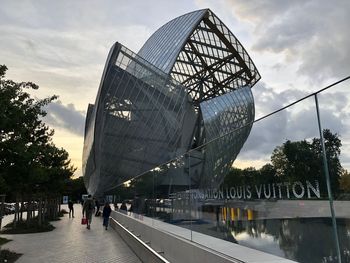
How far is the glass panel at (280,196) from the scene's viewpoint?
3365 millimetres

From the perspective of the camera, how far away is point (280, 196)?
3.82m

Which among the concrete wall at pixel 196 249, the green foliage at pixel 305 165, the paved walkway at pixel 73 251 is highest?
the green foliage at pixel 305 165

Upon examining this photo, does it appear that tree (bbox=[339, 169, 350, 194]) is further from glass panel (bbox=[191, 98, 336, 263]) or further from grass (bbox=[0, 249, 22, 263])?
grass (bbox=[0, 249, 22, 263])

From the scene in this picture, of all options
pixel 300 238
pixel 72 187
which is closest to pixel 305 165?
pixel 300 238

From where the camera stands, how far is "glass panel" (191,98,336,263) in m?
3.37

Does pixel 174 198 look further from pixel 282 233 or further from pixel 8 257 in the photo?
pixel 8 257

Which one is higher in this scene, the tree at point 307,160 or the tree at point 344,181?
the tree at point 307,160

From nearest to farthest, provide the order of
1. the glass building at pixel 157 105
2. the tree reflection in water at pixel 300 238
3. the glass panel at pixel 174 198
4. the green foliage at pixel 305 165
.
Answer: the green foliage at pixel 305 165 → the tree reflection in water at pixel 300 238 → the glass panel at pixel 174 198 → the glass building at pixel 157 105

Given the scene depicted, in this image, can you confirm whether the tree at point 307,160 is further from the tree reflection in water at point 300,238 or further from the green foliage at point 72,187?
the green foliage at point 72,187

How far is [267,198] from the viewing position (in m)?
4.09

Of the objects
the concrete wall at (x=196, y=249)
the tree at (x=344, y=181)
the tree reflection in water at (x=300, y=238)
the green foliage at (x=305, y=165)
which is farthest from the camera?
the concrete wall at (x=196, y=249)

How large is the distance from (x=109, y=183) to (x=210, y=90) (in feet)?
80.7

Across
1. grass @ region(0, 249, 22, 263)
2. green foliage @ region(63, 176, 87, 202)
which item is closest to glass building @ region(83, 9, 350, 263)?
grass @ region(0, 249, 22, 263)

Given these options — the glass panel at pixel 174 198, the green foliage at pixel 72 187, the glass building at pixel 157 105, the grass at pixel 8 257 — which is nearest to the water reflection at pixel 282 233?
the glass panel at pixel 174 198
